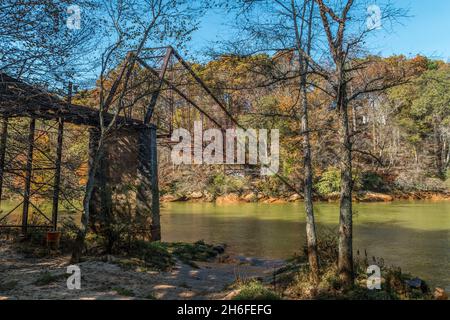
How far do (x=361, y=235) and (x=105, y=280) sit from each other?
424 inches

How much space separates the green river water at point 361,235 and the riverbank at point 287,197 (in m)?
10.5

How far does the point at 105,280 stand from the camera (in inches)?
267

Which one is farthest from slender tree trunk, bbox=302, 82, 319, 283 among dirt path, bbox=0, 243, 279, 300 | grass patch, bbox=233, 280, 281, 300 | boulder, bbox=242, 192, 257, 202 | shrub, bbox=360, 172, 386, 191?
shrub, bbox=360, 172, 386, 191

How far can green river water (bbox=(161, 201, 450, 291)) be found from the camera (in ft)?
33.6

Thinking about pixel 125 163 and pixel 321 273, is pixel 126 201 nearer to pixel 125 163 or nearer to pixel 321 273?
pixel 125 163

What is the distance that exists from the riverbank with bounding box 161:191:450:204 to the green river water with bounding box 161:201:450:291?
1052 centimetres

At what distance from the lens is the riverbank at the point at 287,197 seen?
108 ft

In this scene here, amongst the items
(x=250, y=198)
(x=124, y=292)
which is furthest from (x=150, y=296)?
(x=250, y=198)

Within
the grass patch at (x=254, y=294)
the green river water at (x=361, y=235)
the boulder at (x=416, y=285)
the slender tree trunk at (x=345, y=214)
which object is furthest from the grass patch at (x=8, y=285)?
the boulder at (x=416, y=285)

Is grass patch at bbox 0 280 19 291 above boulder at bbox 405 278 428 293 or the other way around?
above

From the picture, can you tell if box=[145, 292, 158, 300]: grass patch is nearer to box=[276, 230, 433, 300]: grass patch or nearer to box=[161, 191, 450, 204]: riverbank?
box=[276, 230, 433, 300]: grass patch

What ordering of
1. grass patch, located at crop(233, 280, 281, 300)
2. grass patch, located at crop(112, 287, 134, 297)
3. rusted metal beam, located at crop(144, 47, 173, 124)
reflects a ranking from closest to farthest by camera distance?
grass patch, located at crop(233, 280, 281, 300)
grass patch, located at crop(112, 287, 134, 297)
rusted metal beam, located at crop(144, 47, 173, 124)

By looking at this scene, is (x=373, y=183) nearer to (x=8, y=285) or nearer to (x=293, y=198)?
(x=293, y=198)
